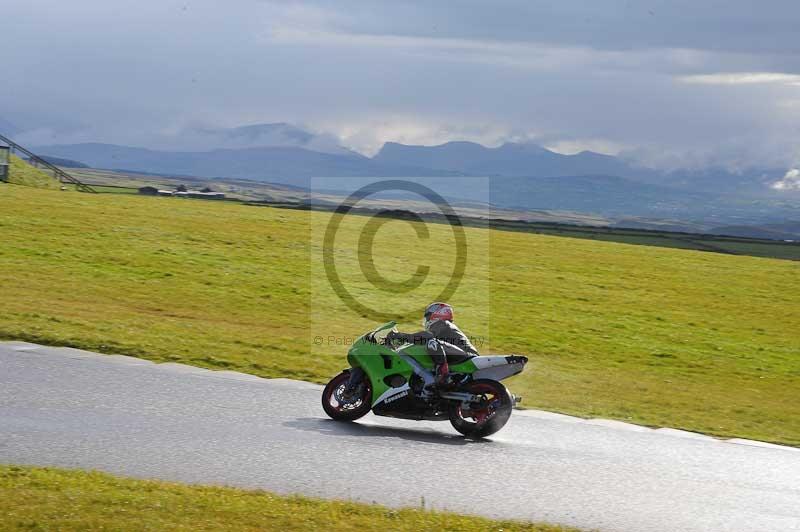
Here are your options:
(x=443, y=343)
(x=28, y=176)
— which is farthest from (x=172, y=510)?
(x=28, y=176)

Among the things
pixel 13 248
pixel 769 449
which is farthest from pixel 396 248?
pixel 769 449

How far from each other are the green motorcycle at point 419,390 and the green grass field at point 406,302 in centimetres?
318

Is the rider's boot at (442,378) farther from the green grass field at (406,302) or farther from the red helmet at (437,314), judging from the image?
the green grass field at (406,302)

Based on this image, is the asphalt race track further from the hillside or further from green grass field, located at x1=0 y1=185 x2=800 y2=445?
the hillside

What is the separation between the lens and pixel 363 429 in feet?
42.8

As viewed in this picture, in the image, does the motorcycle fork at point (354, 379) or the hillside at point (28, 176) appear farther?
the hillside at point (28, 176)

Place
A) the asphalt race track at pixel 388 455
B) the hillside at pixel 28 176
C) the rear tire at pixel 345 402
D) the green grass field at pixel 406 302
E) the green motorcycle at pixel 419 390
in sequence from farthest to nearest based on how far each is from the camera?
the hillside at pixel 28 176 < the green grass field at pixel 406 302 < the rear tire at pixel 345 402 < the green motorcycle at pixel 419 390 < the asphalt race track at pixel 388 455

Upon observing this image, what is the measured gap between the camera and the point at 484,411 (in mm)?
13062

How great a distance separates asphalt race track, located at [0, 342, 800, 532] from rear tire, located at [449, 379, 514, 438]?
0.19 metres

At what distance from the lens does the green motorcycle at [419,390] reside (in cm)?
1312

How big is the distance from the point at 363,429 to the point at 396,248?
27026mm

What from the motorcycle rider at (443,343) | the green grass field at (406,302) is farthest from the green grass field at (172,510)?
the green grass field at (406,302)

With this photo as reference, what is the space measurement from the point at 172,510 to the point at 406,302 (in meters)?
20.3

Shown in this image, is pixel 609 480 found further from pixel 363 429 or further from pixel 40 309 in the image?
pixel 40 309
